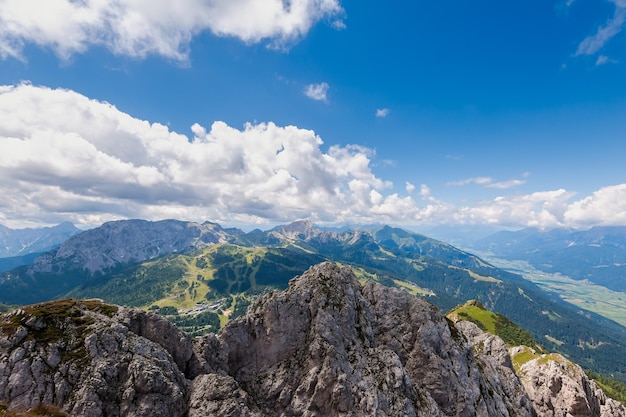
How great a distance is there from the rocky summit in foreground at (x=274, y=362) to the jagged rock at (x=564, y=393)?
35.8 inches

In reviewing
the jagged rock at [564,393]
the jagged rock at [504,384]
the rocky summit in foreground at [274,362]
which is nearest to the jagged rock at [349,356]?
the rocky summit in foreground at [274,362]

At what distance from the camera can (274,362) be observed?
58438 millimetres

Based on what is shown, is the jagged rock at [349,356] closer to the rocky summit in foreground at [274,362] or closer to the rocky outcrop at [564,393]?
the rocky summit in foreground at [274,362]

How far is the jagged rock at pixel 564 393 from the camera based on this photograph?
8650cm

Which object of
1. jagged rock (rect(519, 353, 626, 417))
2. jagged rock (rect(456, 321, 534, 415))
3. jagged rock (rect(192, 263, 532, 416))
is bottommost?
jagged rock (rect(519, 353, 626, 417))

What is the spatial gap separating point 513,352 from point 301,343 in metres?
120

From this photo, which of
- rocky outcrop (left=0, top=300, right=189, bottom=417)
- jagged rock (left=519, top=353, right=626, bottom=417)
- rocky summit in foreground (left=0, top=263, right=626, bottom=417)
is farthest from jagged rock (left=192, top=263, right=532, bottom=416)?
jagged rock (left=519, top=353, right=626, bottom=417)

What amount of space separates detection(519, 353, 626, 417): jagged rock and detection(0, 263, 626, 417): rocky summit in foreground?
909 millimetres

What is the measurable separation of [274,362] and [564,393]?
88.8m

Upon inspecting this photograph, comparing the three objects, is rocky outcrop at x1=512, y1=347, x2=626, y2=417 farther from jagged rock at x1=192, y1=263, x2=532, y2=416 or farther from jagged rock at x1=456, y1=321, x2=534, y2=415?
jagged rock at x1=192, y1=263, x2=532, y2=416

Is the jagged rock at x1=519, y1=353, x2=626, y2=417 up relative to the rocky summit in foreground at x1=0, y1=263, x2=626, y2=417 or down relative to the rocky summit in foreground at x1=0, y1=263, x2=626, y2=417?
down

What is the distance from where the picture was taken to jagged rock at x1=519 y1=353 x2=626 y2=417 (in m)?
86.5

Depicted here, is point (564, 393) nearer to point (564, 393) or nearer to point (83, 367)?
point (564, 393)

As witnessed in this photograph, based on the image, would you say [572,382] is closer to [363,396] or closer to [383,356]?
[383,356]
